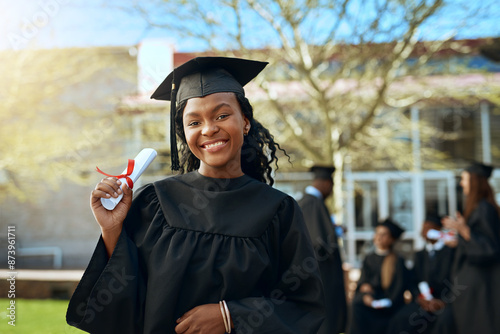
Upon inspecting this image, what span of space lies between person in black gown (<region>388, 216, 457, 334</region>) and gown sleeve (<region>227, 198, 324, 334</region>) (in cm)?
504

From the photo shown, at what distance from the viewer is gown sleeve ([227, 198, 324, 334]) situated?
6.47ft

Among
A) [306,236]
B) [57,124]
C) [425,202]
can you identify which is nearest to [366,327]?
[306,236]

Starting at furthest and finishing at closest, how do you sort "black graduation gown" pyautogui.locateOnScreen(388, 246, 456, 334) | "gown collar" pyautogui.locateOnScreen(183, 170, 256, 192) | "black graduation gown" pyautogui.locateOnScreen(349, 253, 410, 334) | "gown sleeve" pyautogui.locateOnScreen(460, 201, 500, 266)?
"black graduation gown" pyautogui.locateOnScreen(349, 253, 410, 334) < "black graduation gown" pyautogui.locateOnScreen(388, 246, 456, 334) < "gown sleeve" pyautogui.locateOnScreen(460, 201, 500, 266) < "gown collar" pyautogui.locateOnScreen(183, 170, 256, 192)

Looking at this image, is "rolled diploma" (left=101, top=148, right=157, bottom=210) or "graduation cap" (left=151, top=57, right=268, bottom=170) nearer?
"rolled diploma" (left=101, top=148, right=157, bottom=210)

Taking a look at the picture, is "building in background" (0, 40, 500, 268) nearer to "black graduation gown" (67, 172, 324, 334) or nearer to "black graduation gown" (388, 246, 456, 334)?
"black graduation gown" (388, 246, 456, 334)

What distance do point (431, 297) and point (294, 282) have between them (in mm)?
5456

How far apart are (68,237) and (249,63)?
15.8m

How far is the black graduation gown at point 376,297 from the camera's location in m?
6.80

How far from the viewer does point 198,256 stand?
1955mm

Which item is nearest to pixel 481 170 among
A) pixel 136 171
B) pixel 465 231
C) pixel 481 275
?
pixel 465 231

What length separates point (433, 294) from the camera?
7.27 metres

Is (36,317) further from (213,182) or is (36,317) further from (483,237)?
(213,182)

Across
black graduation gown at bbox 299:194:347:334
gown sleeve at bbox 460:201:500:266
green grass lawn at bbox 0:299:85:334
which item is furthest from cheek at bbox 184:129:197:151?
green grass lawn at bbox 0:299:85:334

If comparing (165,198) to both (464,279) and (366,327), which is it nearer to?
(464,279)
